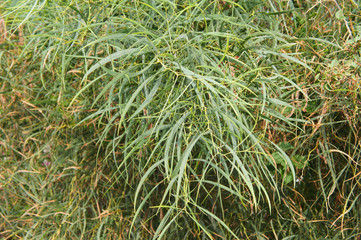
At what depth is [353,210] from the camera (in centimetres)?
74

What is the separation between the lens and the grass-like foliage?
64 cm

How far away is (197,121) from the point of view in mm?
644

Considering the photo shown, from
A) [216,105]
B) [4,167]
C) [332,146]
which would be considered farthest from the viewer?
[4,167]

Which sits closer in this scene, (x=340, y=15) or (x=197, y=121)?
(x=197, y=121)

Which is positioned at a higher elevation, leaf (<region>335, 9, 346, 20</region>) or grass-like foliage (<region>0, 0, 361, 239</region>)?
leaf (<region>335, 9, 346, 20</region>)

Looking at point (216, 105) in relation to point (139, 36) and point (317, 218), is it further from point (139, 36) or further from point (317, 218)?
point (317, 218)

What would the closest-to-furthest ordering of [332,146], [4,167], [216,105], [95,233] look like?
[216,105] < [332,146] < [95,233] < [4,167]

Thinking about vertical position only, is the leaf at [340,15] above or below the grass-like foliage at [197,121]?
above

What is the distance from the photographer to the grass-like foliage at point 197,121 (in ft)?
2.10

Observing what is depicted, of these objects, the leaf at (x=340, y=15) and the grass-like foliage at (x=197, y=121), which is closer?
the grass-like foliage at (x=197, y=121)

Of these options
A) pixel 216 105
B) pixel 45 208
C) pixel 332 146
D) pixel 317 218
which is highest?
pixel 216 105

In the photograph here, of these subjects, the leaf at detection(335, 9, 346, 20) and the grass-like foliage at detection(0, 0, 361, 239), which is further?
A: the leaf at detection(335, 9, 346, 20)

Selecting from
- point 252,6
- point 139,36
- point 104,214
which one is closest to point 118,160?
point 104,214

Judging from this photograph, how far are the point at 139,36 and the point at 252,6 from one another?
20 centimetres
